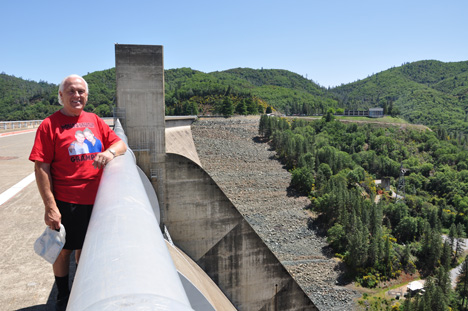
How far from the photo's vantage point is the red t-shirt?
2.90m

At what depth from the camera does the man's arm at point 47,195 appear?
112 inches

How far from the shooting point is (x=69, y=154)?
2973mm

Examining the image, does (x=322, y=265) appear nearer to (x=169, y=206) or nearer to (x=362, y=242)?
(x=362, y=242)

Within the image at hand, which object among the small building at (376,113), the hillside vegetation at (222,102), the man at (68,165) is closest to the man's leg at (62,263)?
the man at (68,165)

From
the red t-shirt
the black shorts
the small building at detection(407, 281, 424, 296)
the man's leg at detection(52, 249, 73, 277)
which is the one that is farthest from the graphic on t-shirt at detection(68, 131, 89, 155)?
the small building at detection(407, 281, 424, 296)

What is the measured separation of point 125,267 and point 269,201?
5069cm

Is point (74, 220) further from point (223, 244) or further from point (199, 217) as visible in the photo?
point (223, 244)

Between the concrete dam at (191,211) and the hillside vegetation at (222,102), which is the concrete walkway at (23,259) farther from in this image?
the hillside vegetation at (222,102)

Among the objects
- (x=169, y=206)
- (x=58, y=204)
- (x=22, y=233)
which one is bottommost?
(x=169, y=206)

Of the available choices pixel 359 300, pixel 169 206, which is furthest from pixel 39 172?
pixel 359 300

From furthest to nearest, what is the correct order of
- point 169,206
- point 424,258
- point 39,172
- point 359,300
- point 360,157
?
point 360,157 < point 424,258 < point 359,300 < point 169,206 < point 39,172

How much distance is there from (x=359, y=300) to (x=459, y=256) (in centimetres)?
2517

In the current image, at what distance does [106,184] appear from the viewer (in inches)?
94.9

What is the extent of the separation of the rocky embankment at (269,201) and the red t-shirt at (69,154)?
31.5m
